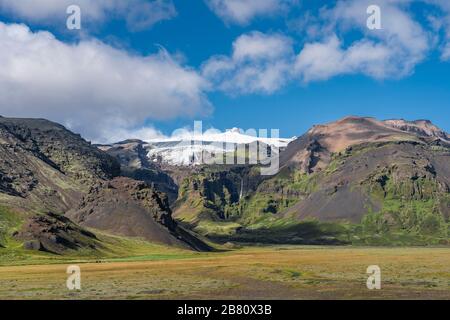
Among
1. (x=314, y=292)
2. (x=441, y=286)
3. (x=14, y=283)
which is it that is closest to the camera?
(x=314, y=292)

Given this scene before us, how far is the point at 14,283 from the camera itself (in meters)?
120

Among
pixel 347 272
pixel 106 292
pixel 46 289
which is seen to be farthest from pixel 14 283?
pixel 347 272

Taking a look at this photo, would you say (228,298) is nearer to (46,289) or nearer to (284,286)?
(284,286)

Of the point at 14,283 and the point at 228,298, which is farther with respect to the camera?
the point at 14,283

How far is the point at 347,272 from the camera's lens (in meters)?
138
